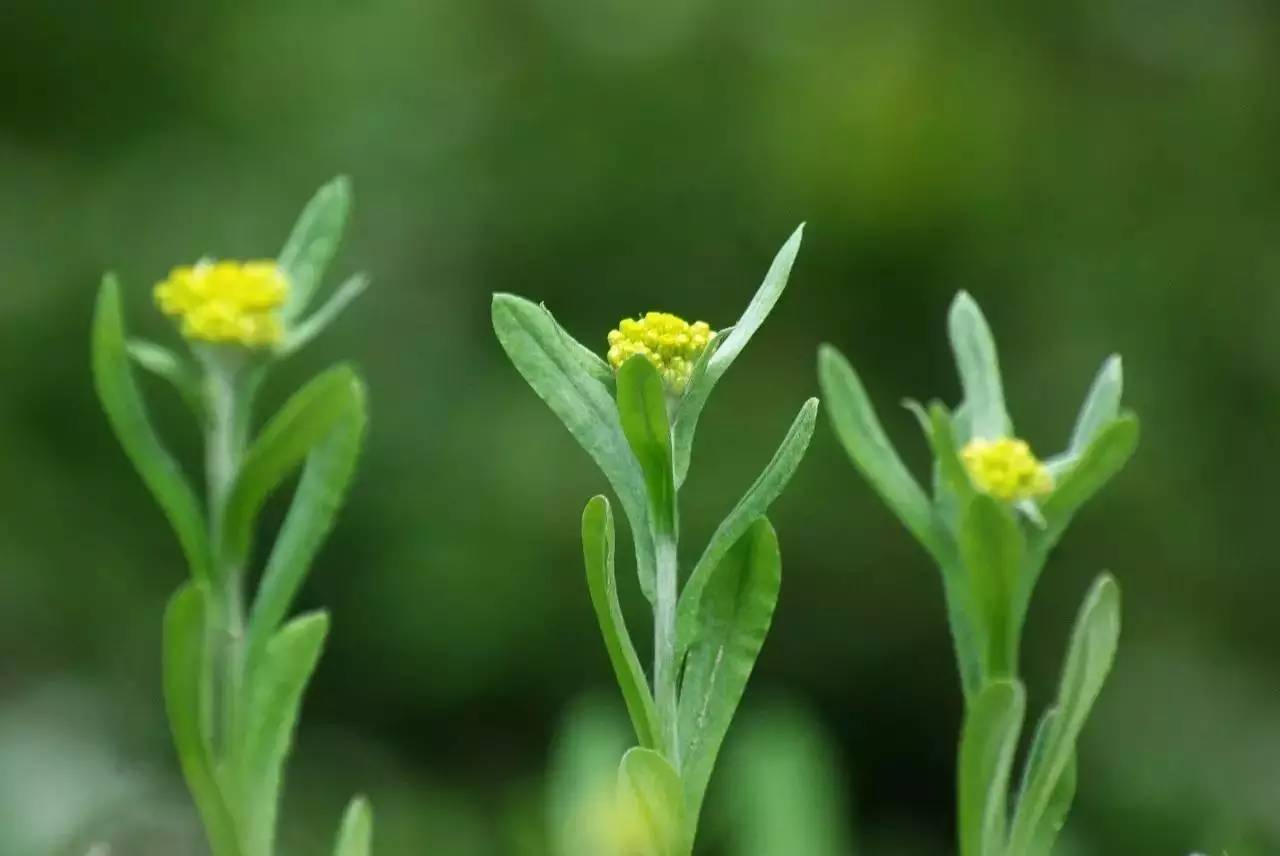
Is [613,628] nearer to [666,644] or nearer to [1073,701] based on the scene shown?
[666,644]

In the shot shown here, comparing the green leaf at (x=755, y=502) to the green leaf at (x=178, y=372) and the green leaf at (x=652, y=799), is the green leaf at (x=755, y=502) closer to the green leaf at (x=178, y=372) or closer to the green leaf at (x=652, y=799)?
the green leaf at (x=652, y=799)

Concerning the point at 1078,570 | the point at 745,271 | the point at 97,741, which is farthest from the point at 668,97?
the point at 97,741

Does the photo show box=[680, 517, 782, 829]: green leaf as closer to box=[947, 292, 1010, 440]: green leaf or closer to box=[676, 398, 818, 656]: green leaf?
box=[676, 398, 818, 656]: green leaf

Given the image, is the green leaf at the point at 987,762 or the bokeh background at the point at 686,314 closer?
the green leaf at the point at 987,762

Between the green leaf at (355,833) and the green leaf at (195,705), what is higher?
the green leaf at (195,705)

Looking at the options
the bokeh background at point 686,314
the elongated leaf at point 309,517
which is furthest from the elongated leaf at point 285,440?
the bokeh background at point 686,314

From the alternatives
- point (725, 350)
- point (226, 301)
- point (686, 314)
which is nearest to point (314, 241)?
point (226, 301)

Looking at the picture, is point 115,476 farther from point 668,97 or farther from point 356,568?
point 668,97
